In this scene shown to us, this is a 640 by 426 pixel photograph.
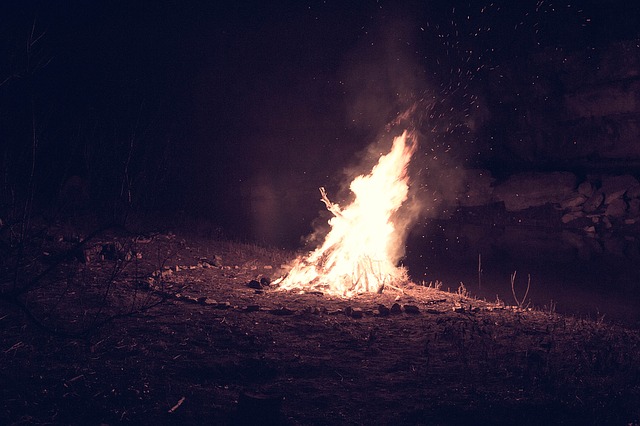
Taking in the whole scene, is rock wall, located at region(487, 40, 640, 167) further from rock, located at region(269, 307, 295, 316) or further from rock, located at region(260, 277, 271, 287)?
rock, located at region(269, 307, 295, 316)

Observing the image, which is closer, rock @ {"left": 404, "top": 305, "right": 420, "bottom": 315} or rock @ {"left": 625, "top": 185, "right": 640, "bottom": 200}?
rock @ {"left": 404, "top": 305, "right": 420, "bottom": 315}

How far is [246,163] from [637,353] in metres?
15.4

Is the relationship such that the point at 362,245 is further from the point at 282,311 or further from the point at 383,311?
the point at 282,311

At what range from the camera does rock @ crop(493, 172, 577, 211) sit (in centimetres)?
1346

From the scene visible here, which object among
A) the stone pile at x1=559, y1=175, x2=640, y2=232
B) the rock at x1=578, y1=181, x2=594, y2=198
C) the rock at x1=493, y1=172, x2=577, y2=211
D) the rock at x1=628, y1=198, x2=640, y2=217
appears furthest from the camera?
the rock at x1=493, y1=172, x2=577, y2=211

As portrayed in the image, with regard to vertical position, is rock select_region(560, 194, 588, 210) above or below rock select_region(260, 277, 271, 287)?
above

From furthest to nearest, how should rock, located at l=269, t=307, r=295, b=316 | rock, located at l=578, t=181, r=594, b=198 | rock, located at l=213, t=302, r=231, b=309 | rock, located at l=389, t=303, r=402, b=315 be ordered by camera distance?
1. rock, located at l=578, t=181, r=594, b=198
2. rock, located at l=389, t=303, r=402, b=315
3. rock, located at l=213, t=302, r=231, b=309
4. rock, located at l=269, t=307, r=295, b=316

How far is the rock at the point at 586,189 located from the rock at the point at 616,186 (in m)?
0.25

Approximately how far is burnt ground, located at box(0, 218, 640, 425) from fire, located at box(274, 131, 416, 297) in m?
1.01

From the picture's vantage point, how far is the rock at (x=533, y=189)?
13.5 meters

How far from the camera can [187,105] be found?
1888 centimetres

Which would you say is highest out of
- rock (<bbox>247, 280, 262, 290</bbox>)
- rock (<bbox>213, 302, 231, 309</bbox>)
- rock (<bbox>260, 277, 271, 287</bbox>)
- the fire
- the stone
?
the fire

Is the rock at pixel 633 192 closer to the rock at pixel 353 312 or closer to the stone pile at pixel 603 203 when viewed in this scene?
the stone pile at pixel 603 203

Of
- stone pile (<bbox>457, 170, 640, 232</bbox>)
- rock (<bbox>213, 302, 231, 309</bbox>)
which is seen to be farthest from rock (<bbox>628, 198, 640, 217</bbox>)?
rock (<bbox>213, 302, 231, 309</bbox>)
